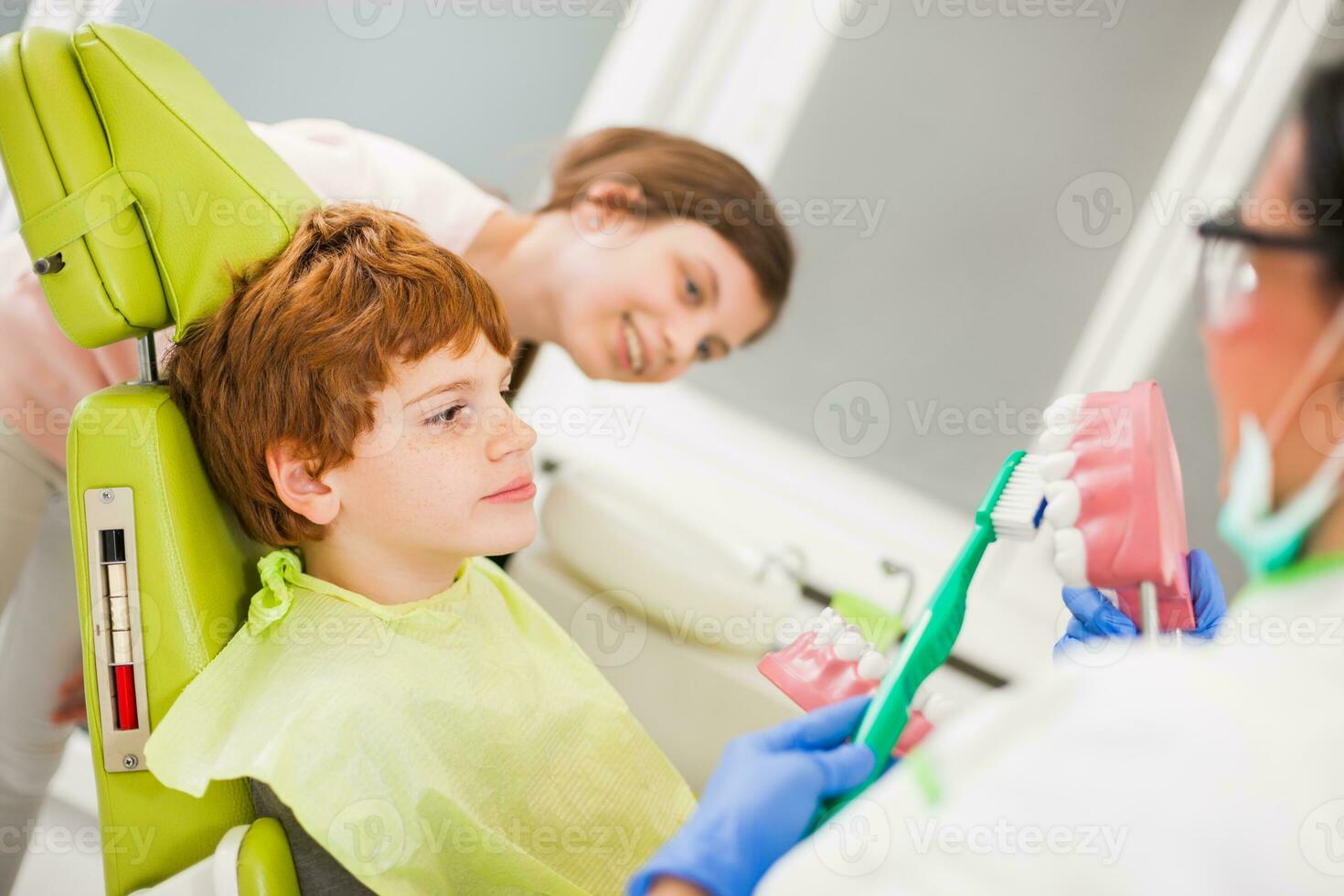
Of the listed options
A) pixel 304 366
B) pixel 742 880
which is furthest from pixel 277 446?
pixel 742 880

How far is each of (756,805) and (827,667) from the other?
26 centimetres

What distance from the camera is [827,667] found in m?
1.02

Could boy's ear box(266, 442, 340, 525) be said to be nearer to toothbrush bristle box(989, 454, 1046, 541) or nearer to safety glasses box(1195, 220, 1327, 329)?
toothbrush bristle box(989, 454, 1046, 541)

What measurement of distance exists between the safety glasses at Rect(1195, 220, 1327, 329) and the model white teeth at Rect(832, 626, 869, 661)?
1.48 ft

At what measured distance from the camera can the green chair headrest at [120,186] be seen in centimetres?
112

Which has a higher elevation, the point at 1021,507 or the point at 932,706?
the point at 1021,507

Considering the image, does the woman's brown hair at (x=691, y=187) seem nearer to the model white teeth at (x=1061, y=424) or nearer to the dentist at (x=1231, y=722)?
the model white teeth at (x=1061, y=424)

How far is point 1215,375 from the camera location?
2.37 ft

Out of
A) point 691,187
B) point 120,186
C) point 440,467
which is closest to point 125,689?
point 440,467

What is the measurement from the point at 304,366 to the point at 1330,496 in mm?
987

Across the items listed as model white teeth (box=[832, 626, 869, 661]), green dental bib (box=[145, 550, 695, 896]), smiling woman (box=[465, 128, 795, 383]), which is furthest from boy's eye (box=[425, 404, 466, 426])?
smiling woman (box=[465, 128, 795, 383])

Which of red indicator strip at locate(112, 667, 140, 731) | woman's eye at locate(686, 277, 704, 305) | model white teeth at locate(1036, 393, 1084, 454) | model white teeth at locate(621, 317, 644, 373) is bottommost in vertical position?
red indicator strip at locate(112, 667, 140, 731)

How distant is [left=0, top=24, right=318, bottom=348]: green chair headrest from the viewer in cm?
112

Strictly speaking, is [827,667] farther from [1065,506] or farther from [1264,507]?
[1264,507]
